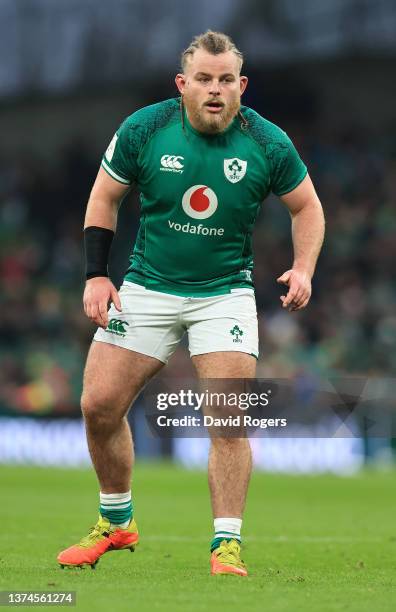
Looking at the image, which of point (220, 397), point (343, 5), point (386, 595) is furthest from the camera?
point (343, 5)

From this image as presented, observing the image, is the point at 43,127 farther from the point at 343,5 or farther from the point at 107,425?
the point at 107,425

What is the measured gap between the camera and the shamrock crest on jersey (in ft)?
24.2

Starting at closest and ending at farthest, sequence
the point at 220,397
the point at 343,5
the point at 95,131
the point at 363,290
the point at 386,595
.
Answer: the point at 386,595 < the point at 220,397 < the point at 343,5 < the point at 363,290 < the point at 95,131

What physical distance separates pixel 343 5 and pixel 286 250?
497cm

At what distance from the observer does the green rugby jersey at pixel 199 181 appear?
7375 millimetres

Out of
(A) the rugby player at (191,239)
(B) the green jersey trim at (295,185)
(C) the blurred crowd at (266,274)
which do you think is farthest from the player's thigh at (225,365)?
(C) the blurred crowd at (266,274)

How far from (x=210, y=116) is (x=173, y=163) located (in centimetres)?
31

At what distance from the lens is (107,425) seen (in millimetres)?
7520

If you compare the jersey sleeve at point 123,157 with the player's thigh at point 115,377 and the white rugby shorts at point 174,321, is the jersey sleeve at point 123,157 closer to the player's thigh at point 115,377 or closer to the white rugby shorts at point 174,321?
the white rugby shorts at point 174,321

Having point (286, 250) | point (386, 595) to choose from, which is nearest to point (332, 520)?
point (386, 595)

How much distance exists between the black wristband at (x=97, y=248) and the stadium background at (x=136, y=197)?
13.3 meters

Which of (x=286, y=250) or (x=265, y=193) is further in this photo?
(x=286, y=250)

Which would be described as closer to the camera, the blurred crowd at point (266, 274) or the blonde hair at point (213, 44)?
the blonde hair at point (213, 44)

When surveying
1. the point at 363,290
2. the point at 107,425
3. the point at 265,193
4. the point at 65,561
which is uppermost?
the point at 265,193
